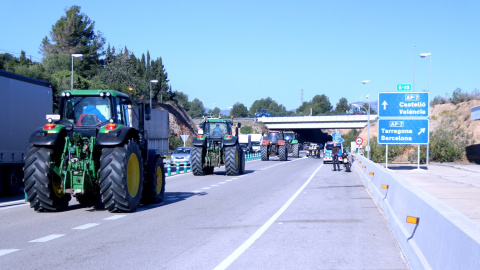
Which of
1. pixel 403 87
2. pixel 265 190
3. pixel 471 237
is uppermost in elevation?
pixel 403 87

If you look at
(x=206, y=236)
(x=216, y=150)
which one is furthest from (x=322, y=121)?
(x=206, y=236)

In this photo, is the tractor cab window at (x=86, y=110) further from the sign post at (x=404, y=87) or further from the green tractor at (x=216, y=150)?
the sign post at (x=404, y=87)

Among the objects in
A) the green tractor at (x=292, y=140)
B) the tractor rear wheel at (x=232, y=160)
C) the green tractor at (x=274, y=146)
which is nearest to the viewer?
the tractor rear wheel at (x=232, y=160)

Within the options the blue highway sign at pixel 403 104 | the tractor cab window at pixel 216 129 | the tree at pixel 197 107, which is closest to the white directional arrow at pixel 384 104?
the blue highway sign at pixel 403 104

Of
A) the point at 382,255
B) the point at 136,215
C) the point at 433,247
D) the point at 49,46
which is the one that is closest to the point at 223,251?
the point at 382,255

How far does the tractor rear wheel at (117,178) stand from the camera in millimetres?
12016

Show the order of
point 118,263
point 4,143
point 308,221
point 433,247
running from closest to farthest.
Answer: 1. point 433,247
2. point 118,263
3. point 308,221
4. point 4,143

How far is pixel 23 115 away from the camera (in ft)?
61.8

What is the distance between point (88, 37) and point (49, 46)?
17.1 feet

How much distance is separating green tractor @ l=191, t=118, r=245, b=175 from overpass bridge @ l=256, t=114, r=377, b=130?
183ft

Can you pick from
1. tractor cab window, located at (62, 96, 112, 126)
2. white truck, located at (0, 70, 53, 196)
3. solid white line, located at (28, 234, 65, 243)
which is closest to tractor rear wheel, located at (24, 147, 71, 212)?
tractor cab window, located at (62, 96, 112, 126)

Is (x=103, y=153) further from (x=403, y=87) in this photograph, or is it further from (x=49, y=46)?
(x=49, y=46)

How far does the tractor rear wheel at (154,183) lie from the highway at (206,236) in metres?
0.39

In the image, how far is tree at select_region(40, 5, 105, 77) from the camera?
70312 millimetres
